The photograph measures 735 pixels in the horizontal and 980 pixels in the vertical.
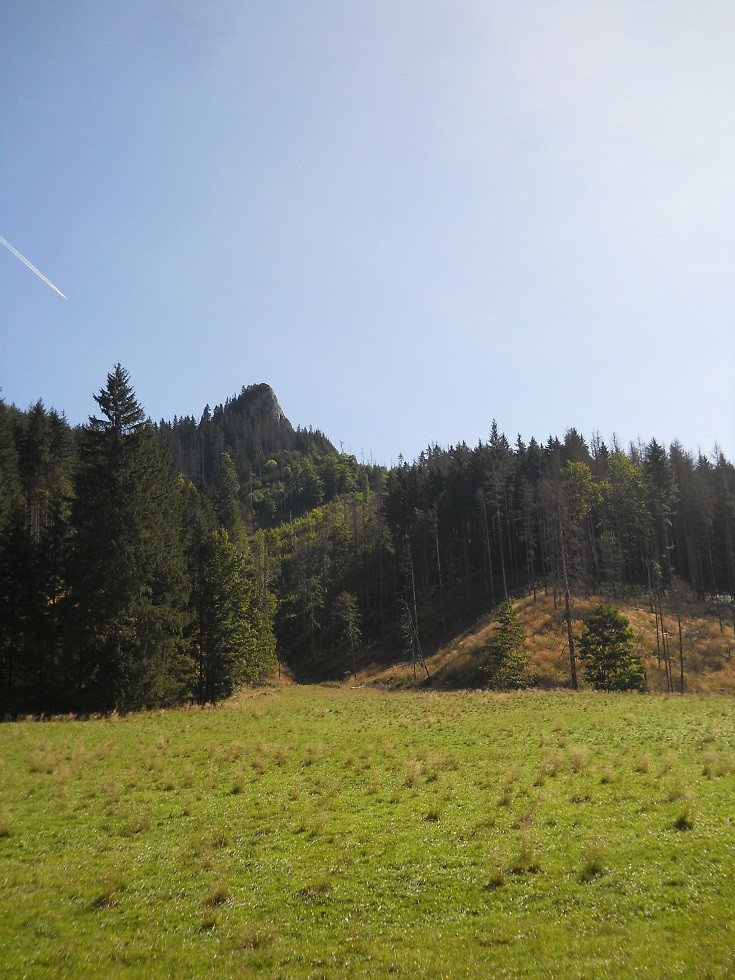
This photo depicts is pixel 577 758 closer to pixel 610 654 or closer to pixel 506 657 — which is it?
pixel 610 654

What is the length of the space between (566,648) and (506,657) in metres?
11.5

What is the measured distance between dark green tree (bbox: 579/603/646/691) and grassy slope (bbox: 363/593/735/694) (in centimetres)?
609

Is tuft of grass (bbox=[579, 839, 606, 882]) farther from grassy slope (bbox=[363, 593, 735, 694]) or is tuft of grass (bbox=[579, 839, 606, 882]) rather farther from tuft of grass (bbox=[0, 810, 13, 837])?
grassy slope (bbox=[363, 593, 735, 694])

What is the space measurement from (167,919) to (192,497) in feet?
223

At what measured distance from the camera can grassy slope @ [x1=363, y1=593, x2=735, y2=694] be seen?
56.8 m

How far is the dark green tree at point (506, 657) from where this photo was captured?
52375 mm

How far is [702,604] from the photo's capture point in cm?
7750

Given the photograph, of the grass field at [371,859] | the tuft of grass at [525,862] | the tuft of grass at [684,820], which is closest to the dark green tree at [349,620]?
the grass field at [371,859]

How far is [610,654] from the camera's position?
48312mm

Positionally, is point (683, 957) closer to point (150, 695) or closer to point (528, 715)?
point (528, 715)

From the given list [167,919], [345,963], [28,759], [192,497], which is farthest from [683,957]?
[192,497]

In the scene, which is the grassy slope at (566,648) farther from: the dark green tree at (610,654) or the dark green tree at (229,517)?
the dark green tree at (229,517)

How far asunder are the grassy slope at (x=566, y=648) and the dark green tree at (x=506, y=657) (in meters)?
3.17

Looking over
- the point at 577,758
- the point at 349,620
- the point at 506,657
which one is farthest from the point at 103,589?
the point at 349,620
